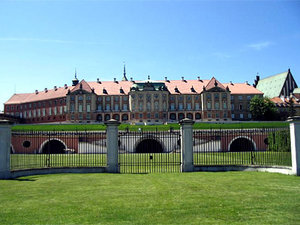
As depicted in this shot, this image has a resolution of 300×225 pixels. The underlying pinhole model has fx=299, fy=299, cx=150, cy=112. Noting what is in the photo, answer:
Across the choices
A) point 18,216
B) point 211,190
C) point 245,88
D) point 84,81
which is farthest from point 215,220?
point 245,88

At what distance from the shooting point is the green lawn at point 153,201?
22.8ft

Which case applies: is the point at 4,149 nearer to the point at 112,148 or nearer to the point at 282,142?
the point at 112,148

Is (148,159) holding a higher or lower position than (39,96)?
lower

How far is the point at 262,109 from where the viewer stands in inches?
3105

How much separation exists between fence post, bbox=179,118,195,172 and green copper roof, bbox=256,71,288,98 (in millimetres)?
87299

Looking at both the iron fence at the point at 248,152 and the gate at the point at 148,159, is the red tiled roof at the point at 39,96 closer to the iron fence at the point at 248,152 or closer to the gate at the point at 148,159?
the gate at the point at 148,159

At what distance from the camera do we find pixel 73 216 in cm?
718

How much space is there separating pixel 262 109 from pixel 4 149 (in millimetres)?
74822

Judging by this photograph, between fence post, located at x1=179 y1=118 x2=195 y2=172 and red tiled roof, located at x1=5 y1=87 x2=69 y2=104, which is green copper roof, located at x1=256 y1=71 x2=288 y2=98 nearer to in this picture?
red tiled roof, located at x1=5 y1=87 x2=69 y2=104

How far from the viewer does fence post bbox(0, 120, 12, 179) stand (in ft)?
43.7

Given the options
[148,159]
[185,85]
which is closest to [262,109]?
[185,85]

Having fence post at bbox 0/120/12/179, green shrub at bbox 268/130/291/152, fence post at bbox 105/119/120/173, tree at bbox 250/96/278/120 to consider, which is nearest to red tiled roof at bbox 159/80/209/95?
tree at bbox 250/96/278/120

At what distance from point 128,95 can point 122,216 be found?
7832 centimetres

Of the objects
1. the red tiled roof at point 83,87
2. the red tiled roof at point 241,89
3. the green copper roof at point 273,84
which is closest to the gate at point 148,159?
the red tiled roof at point 83,87
